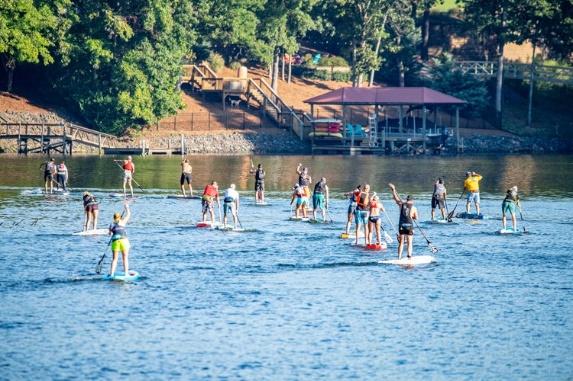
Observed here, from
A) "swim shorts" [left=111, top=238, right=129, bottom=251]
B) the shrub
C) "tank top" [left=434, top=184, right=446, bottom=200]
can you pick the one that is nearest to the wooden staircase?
the shrub

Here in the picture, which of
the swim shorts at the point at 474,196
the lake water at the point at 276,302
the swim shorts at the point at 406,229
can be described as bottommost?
the lake water at the point at 276,302

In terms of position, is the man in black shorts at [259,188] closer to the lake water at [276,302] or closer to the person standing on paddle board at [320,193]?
the lake water at [276,302]

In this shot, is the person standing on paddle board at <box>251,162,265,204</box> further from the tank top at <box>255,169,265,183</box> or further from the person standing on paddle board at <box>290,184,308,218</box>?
the person standing on paddle board at <box>290,184,308,218</box>

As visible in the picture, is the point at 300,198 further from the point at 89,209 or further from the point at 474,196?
the point at 89,209

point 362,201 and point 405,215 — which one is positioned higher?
point 362,201

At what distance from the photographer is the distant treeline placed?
110250 mm

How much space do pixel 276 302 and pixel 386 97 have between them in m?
76.7

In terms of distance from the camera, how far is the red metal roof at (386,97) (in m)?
117

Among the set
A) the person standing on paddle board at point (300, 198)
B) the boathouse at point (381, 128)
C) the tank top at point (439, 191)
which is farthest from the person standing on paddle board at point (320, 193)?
the boathouse at point (381, 128)

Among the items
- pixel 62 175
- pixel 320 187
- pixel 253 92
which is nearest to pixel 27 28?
pixel 253 92

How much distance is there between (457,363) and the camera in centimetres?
3525

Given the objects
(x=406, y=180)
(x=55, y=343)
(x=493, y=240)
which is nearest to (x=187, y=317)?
(x=55, y=343)

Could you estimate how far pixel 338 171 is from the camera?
312ft

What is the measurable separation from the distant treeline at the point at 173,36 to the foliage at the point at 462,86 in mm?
692
